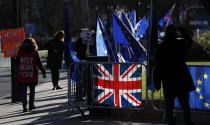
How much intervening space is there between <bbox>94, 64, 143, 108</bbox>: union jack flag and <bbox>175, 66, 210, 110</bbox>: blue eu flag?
38.9 inches

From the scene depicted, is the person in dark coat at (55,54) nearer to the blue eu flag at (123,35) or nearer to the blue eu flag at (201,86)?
the blue eu flag at (123,35)

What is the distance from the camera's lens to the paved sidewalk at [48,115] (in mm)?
8664

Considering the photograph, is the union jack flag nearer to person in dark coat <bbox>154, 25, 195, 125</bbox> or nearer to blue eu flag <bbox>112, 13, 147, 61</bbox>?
person in dark coat <bbox>154, 25, 195, 125</bbox>

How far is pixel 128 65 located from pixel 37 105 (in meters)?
3.27

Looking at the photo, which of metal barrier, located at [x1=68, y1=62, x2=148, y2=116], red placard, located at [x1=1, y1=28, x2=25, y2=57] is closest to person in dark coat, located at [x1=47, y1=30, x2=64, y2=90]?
red placard, located at [x1=1, y1=28, x2=25, y2=57]

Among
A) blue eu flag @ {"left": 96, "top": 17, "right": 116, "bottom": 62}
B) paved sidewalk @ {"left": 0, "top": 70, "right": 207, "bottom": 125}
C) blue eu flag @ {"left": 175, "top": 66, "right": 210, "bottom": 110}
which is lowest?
paved sidewalk @ {"left": 0, "top": 70, "right": 207, "bottom": 125}

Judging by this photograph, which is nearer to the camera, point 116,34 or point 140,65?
point 140,65

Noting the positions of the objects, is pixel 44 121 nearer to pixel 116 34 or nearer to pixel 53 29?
pixel 116 34

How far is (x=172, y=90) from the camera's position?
723 centimetres

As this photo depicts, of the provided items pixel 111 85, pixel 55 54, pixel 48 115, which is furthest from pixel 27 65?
pixel 55 54

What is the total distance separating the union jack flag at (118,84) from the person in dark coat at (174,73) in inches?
56.1

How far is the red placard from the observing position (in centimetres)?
1163

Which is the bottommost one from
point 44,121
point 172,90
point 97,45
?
point 44,121

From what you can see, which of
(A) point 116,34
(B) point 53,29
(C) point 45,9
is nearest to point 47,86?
(A) point 116,34
